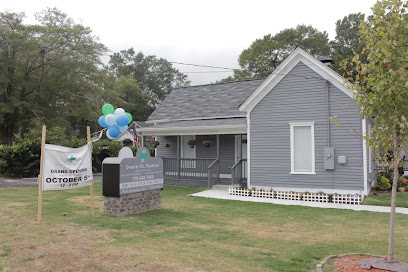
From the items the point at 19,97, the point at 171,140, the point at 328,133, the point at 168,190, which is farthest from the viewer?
the point at 19,97

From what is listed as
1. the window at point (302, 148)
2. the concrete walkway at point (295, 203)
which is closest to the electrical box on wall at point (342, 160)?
the window at point (302, 148)

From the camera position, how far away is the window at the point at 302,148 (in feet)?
41.2

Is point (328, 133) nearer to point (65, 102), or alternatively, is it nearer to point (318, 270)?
point (318, 270)

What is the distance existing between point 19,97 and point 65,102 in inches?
152

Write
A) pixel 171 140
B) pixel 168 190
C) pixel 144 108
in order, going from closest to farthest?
pixel 168 190 < pixel 171 140 < pixel 144 108

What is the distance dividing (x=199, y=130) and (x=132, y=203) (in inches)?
280

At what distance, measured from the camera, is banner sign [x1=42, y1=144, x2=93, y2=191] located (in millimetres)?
8344

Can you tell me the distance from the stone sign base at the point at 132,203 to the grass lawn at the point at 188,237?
1.04 feet

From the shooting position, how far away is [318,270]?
4.87 m

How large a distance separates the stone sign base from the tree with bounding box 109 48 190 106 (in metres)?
62.4

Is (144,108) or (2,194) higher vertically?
(144,108)

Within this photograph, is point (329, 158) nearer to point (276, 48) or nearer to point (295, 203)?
point (295, 203)

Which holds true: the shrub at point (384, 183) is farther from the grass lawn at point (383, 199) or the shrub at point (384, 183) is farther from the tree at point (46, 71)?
the tree at point (46, 71)

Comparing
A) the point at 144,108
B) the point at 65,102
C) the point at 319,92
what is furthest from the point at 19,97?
the point at 144,108
